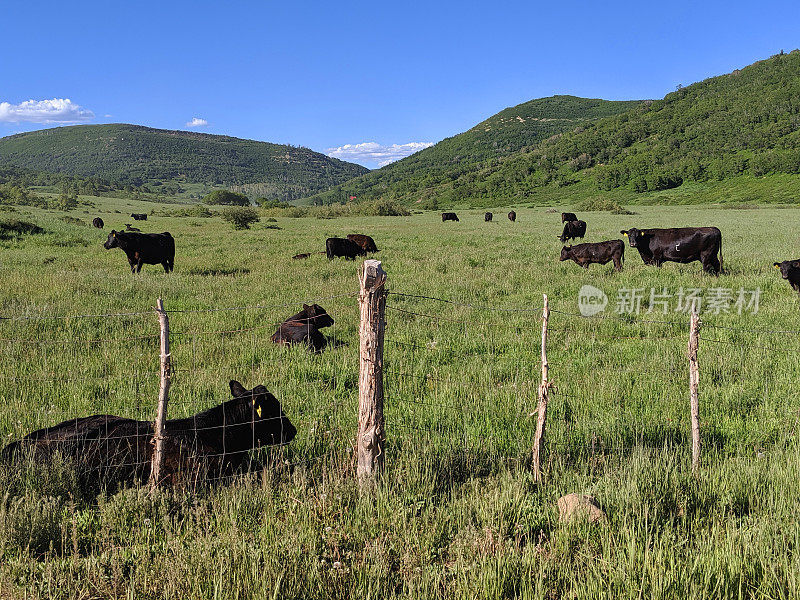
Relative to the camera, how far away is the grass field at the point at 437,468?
2.91 m

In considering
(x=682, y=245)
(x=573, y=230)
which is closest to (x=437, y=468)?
(x=682, y=245)

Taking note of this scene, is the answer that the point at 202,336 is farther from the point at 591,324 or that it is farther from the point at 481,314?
the point at 591,324

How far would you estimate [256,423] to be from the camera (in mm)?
5031

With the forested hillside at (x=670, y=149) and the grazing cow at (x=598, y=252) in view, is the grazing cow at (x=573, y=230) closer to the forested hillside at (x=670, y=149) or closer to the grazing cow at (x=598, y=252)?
the grazing cow at (x=598, y=252)

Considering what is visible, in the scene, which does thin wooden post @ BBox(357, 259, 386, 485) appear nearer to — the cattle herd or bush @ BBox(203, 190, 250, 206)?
the cattle herd

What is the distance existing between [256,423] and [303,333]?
11.5 feet

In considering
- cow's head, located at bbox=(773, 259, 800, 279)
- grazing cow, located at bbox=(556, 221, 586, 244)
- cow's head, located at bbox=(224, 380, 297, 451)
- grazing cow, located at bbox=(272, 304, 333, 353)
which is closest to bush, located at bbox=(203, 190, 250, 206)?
grazing cow, located at bbox=(556, 221, 586, 244)

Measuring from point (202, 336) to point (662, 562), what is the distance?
7.73 metres

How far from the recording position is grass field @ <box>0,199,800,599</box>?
2.91 meters

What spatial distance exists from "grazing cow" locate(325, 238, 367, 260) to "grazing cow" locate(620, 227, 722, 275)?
10.3 metres

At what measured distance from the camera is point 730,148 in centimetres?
9200

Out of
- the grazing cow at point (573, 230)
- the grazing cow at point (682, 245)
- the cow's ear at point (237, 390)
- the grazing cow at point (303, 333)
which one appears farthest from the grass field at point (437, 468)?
the grazing cow at point (573, 230)

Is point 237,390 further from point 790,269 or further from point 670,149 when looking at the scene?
point 670,149

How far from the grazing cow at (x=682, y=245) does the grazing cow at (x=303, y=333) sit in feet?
39.8
